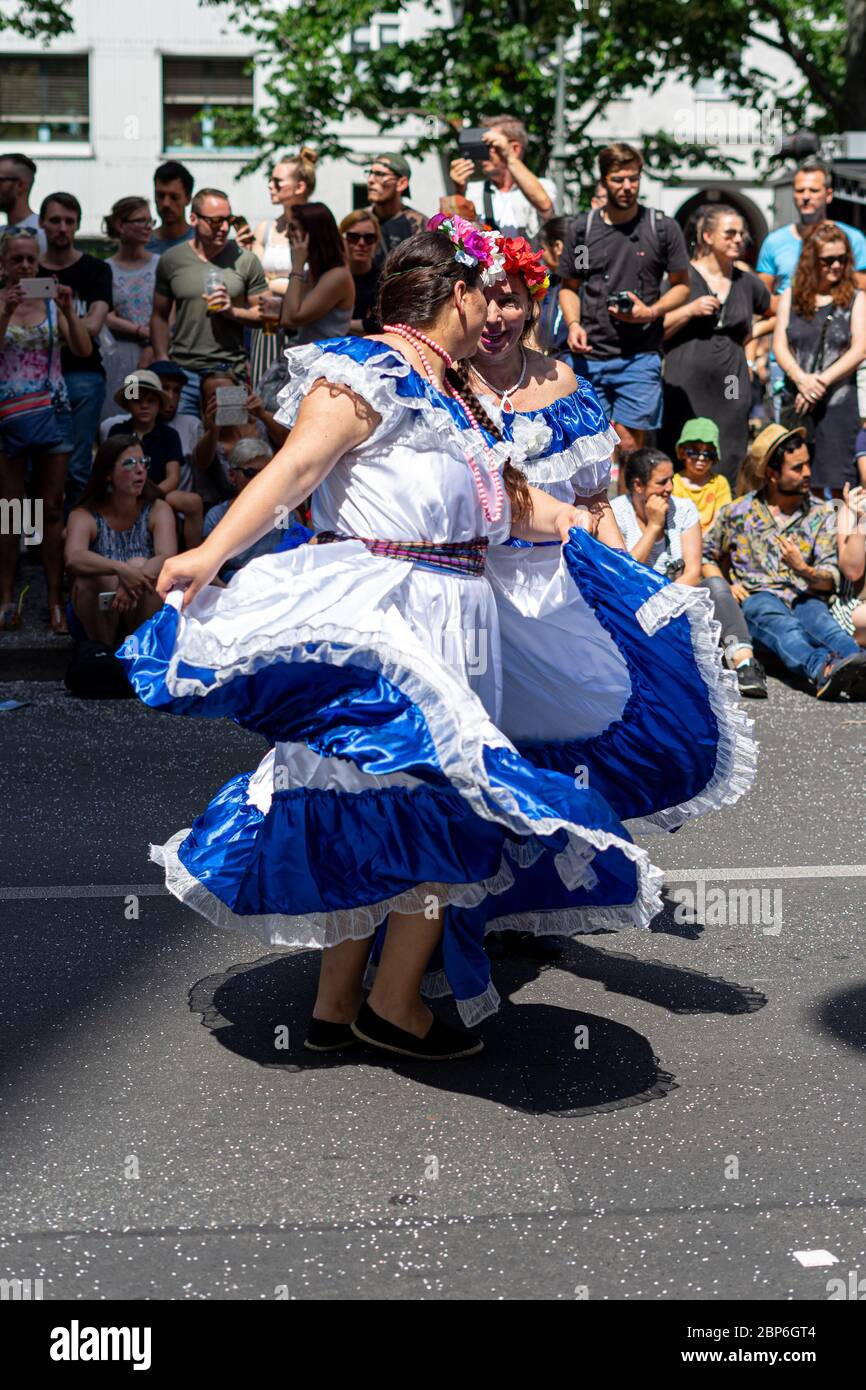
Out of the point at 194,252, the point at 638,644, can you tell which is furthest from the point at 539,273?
the point at 194,252

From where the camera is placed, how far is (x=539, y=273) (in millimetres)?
5105

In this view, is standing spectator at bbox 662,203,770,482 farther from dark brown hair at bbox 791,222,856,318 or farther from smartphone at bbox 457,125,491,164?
smartphone at bbox 457,125,491,164

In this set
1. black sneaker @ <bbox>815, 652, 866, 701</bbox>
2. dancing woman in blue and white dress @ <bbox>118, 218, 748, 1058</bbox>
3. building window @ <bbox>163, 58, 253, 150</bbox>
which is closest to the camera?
dancing woman in blue and white dress @ <bbox>118, 218, 748, 1058</bbox>

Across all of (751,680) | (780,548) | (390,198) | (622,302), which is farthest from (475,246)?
(390,198)

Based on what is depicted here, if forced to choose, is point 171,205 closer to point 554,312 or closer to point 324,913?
point 554,312

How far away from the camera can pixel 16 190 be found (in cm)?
1036

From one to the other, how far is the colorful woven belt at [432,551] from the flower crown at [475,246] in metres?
0.63

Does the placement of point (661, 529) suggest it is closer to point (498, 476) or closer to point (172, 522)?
point (172, 522)

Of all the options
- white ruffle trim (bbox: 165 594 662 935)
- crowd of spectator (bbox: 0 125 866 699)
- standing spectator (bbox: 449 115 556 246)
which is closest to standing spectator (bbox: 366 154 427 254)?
crowd of spectator (bbox: 0 125 866 699)

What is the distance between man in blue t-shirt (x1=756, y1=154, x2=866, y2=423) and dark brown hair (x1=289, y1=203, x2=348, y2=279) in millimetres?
2843

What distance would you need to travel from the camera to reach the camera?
33.4 feet

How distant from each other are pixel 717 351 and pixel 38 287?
3964 mm

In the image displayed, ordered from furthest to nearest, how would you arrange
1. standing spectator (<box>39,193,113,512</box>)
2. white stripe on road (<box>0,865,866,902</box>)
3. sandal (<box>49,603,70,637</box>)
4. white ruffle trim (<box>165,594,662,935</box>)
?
standing spectator (<box>39,193,113,512</box>) < sandal (<box>49,603,70,637</box>) < white stripe on road (<box>0,865,866,902</box>) < white ruffle trim (<box>165,594,662,935</box>)
